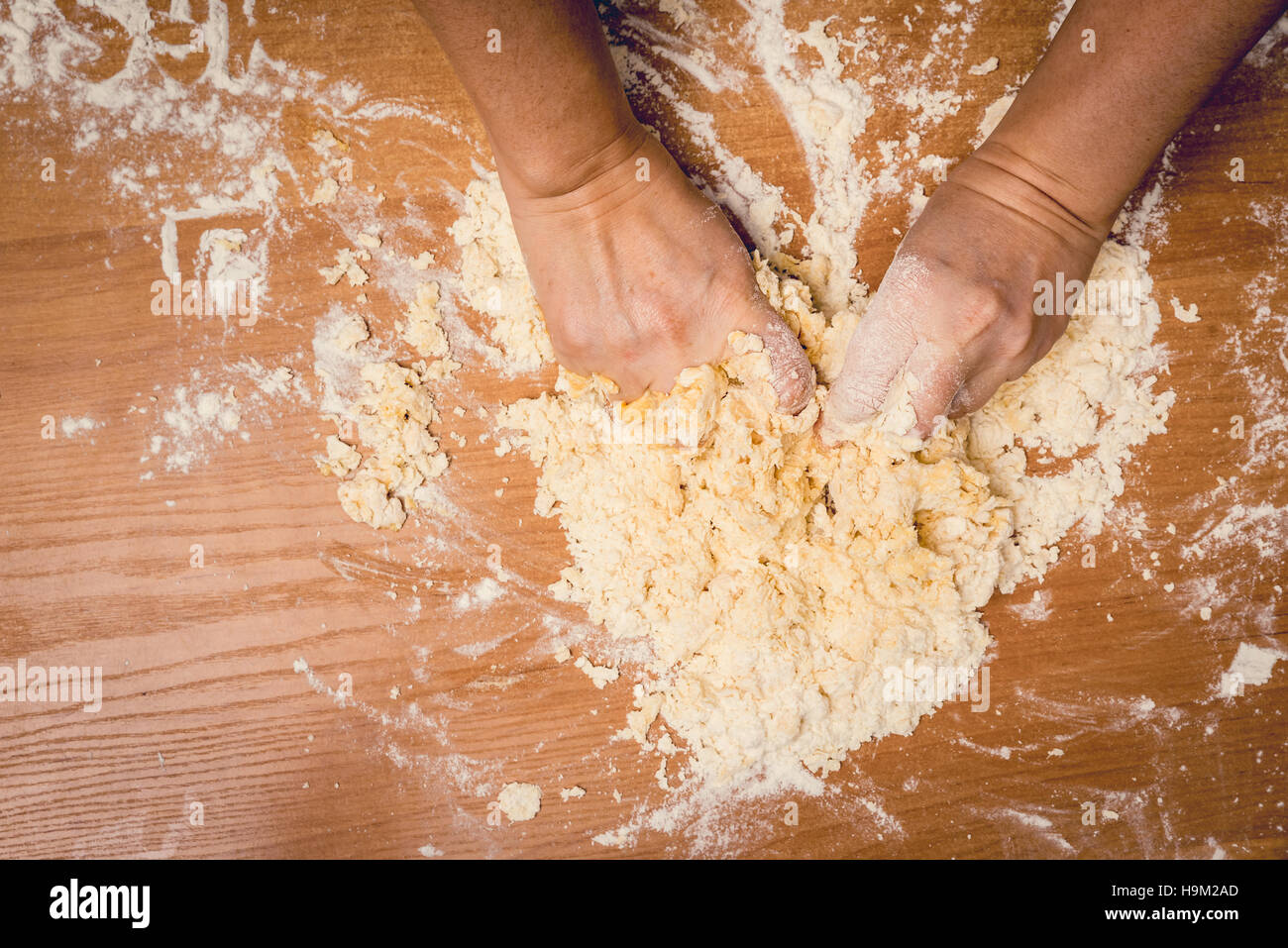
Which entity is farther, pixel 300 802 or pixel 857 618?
pixel 300 802

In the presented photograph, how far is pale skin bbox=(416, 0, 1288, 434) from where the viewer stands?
2.92 feet

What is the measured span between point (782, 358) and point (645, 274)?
0.63ft

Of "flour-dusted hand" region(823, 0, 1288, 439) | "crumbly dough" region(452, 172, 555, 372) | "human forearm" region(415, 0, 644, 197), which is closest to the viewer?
"human forearm" region(415, 0, 644, 197)

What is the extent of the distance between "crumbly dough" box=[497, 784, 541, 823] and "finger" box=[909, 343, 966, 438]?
0.69 meters

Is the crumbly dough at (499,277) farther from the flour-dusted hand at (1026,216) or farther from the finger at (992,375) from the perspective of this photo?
the finger at (992,375)

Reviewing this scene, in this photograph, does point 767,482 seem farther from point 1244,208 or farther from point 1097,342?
point 1244,208

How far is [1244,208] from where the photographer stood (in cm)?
108

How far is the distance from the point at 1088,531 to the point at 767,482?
1.61 ft

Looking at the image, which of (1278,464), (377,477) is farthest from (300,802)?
(1278,464)

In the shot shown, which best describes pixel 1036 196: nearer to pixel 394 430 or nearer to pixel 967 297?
pixel 967 297

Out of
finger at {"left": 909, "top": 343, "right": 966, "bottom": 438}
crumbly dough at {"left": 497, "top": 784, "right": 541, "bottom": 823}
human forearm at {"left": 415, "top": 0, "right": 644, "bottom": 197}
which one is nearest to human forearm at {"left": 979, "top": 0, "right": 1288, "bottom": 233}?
finger at {"left": 909, "top": 343, "right": 966, "bottom": 438}

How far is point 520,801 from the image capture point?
1.06m

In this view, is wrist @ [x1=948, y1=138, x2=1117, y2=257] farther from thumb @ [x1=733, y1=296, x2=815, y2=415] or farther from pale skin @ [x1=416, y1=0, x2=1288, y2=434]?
thumb @ [x1=733, y1=296, x2=815, y2=415]

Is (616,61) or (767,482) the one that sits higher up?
(616,61)
